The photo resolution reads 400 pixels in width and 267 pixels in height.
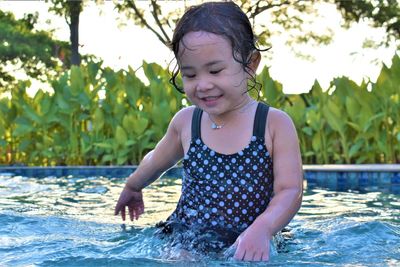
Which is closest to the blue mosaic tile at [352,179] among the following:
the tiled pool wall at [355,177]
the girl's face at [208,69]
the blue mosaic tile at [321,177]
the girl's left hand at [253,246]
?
the tiled pool wall at [355,177]

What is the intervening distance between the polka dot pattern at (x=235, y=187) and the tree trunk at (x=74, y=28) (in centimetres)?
1822

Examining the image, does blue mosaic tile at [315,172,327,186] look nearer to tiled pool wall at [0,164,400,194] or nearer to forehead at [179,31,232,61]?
tiled pool wall at [0,164,400,194]

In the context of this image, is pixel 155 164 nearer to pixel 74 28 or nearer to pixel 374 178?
pixel 374 178

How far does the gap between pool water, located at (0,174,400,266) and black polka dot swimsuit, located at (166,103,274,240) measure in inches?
8.0

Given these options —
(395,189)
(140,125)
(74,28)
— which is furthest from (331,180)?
(74,28)

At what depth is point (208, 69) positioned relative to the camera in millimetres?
2709

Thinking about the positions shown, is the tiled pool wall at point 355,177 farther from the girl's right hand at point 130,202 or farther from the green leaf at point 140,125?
the girl's right hand at point 130,202

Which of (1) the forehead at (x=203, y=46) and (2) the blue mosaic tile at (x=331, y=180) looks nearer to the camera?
(1) the forehead at (x=203, y=46)

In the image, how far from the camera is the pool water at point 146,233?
2791 millimetres

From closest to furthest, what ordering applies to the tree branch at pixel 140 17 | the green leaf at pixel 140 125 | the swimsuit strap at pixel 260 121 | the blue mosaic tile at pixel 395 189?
the swimsuit strap at pixel 260 121 → the blue mosaic tile at pixel 395 189 → the green leaf at pixel 140 125 → the tree branch at pixel 140 17

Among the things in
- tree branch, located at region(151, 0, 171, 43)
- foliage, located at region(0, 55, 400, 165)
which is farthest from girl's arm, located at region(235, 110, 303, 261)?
tree branch, located at region(151, 0, 171, 43)

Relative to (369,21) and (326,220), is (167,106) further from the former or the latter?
(369,21)

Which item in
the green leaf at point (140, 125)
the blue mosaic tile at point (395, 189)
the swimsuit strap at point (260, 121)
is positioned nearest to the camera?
the swimsuit strap at point (260, 121)

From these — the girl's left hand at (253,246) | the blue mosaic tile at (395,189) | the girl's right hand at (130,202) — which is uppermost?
the girl's right hand at (130,202)
